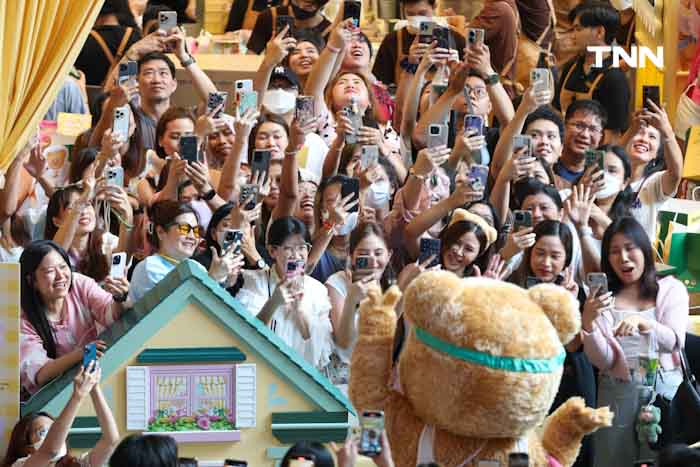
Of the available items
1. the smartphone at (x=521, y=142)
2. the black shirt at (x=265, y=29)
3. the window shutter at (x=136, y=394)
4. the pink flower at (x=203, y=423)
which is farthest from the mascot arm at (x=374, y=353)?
the black shirt at (x=265, y=29)

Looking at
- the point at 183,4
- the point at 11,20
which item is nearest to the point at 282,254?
the point at 11,20

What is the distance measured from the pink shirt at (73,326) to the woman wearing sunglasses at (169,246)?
0.55 feet

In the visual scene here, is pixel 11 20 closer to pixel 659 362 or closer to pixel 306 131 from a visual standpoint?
pixel 306 131

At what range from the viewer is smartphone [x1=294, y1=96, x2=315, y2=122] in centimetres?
864

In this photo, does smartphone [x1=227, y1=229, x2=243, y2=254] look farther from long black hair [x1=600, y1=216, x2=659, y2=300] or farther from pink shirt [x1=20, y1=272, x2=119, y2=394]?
long black hair [x1=600, y1=216, x2=659, y2=300]

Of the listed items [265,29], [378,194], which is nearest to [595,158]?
[378,194]

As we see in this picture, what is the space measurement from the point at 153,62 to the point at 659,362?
3.09 metres

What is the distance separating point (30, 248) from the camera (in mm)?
7270

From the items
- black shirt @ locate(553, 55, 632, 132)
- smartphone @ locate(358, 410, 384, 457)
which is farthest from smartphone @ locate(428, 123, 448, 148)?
smartphone @ locate(358, 410, 384, 457)

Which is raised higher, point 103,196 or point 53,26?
point 53,26

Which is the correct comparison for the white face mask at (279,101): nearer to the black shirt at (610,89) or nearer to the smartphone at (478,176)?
the smartphone at (478,176)

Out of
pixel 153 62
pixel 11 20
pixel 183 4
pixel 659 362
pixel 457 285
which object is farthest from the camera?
pixel 183 4

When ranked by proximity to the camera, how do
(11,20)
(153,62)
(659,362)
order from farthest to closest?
(153,62), (659,362), (11,20)

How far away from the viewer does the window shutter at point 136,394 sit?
6590 millimetres
